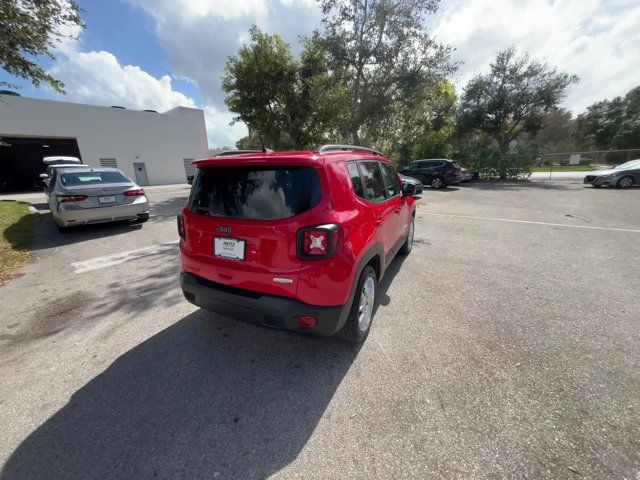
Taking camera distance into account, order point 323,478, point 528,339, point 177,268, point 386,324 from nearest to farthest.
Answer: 1. point 323,478
2. point 528,339
3. point 386,324
4. point 177,268

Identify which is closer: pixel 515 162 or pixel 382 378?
pixel 382 378

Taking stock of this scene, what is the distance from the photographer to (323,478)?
1583 mm

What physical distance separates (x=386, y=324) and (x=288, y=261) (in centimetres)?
156

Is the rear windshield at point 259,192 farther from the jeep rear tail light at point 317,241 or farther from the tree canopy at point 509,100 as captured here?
the tree canopy at point 509,100

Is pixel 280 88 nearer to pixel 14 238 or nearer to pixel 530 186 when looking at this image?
pixel 14 238

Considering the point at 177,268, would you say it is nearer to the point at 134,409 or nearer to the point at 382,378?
the point at 134,409

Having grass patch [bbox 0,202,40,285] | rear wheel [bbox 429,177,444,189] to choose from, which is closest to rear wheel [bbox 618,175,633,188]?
rear wheel [bbox 429,177,444,189]

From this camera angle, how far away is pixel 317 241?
2.08 metres

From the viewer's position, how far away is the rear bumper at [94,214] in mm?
6074

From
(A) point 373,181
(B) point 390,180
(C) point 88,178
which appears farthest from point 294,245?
(C) point 88,178

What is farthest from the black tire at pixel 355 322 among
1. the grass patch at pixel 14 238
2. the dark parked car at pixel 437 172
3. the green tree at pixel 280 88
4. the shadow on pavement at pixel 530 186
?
the shadow on pavement at pixel 530 186

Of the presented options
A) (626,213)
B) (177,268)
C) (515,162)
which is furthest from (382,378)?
(515,162)

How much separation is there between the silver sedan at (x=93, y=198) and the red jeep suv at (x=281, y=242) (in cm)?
526

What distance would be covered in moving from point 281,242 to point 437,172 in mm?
15972
